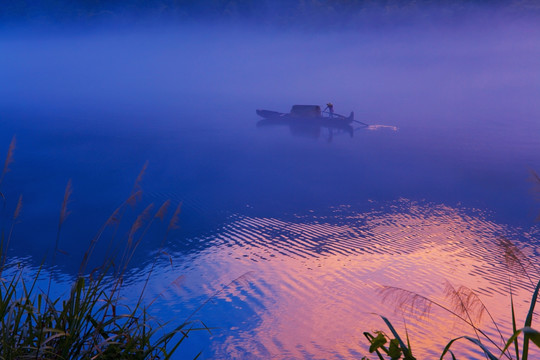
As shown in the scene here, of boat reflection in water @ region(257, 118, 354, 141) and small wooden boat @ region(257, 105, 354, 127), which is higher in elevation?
small wooden boat @ region(257, 105, 354, 127)

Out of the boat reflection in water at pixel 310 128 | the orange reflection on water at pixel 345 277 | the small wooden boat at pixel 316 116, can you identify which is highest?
the small wooden boat at pixel 316 116

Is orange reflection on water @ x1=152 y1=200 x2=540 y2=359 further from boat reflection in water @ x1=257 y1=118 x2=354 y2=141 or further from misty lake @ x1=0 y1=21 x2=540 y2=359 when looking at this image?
boat reflection in water @ x1=257 y1=118 x2=354 y2=141

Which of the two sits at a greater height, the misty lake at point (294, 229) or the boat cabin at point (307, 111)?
the boat cabin at point (307, 111)

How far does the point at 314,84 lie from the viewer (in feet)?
655

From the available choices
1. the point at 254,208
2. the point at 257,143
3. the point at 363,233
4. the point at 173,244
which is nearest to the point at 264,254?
the point at 173,244

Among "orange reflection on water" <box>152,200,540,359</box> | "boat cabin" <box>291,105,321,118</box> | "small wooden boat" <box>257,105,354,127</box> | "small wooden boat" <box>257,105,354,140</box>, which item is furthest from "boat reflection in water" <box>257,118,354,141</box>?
"orange reflection on water" <box>152,200,540,359</box>

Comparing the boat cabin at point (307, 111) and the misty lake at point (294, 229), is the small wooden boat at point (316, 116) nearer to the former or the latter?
the boat cabin at point (307, 111)

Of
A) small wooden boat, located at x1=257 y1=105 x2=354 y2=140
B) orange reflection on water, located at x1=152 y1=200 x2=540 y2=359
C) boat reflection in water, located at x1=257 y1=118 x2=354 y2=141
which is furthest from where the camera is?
boat reflection in water, located at x1=257 y1=118 x2=354 y2=141

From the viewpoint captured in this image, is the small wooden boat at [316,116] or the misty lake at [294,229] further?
the small wooden boat at [316,116]

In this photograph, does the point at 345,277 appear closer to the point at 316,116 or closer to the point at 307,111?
the point at 307,111

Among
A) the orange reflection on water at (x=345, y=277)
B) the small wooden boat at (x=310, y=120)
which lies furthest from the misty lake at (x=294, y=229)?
the small wooden boat at (x=310, y=120)

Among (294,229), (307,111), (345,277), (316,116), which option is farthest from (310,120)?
(345,277)

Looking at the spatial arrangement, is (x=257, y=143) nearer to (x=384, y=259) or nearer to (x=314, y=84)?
(x=384, y=259)

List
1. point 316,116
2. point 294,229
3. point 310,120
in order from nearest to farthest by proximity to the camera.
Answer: point 294,229, point 316,116, point 310,120
